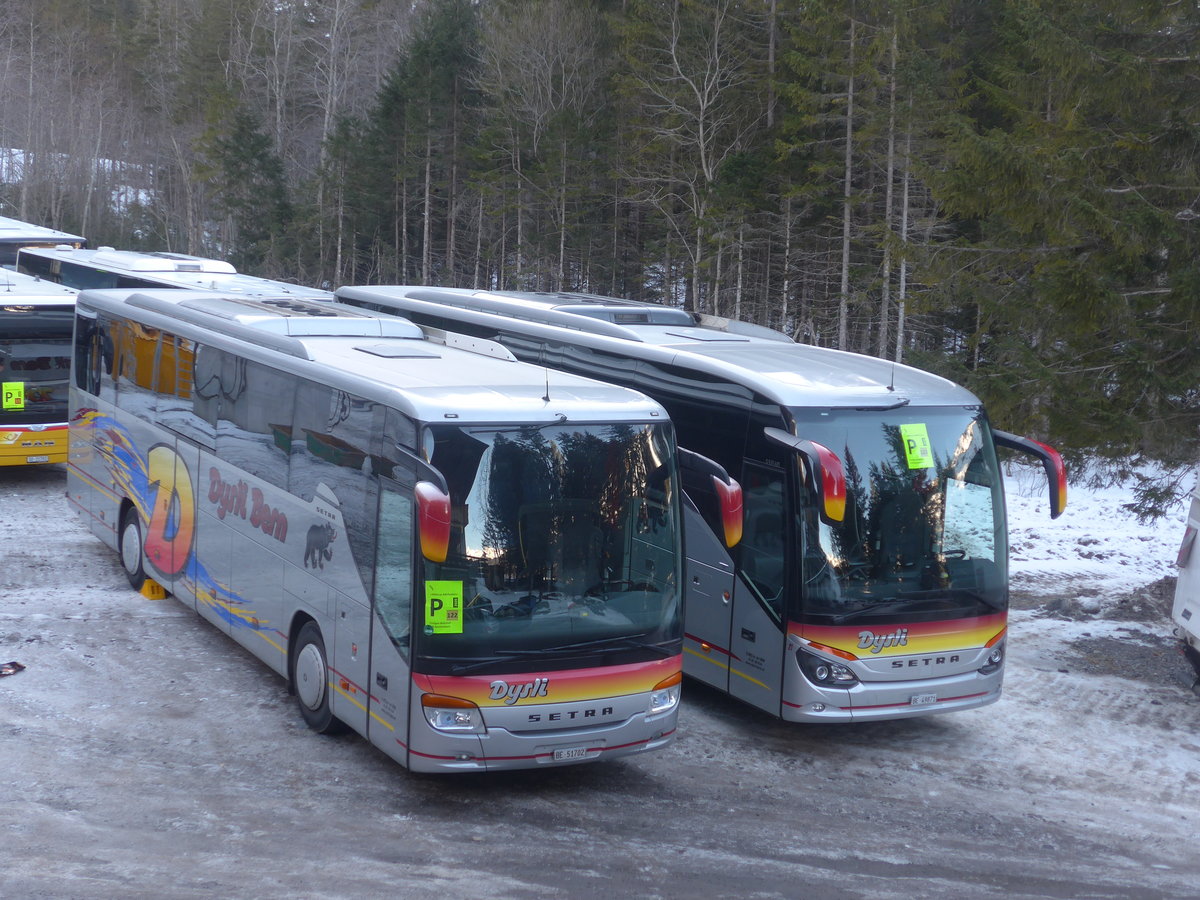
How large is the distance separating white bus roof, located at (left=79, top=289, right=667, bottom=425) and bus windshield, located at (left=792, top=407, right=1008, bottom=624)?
A: 1.69 metres

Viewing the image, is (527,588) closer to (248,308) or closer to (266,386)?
(266,386)

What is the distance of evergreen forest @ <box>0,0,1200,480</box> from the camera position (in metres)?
14.0

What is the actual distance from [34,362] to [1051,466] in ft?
45.5

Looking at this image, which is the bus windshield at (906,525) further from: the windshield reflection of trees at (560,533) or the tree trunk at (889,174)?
the tree trunk at (889,174)

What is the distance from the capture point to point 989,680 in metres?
9.30

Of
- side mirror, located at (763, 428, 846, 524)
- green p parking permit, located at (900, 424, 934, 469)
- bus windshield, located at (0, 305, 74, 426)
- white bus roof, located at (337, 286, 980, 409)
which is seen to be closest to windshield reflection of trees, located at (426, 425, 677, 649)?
side mirror, located at (763, 428, 846, 524)

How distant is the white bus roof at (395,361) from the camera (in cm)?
739

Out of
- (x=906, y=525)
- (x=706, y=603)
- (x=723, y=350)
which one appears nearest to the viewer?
(x=906, y=525)

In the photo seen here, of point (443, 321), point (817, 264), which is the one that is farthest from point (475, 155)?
point (443, 321)

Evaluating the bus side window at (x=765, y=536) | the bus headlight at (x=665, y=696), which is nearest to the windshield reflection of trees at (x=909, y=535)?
the bus side window at (x=765, y=536)

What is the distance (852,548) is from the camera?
8695mm

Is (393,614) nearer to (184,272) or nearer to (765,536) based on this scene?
(765,536)

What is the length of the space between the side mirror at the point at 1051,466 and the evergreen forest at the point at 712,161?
15.7 feet

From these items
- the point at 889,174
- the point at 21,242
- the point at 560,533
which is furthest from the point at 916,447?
the point at 21,242
